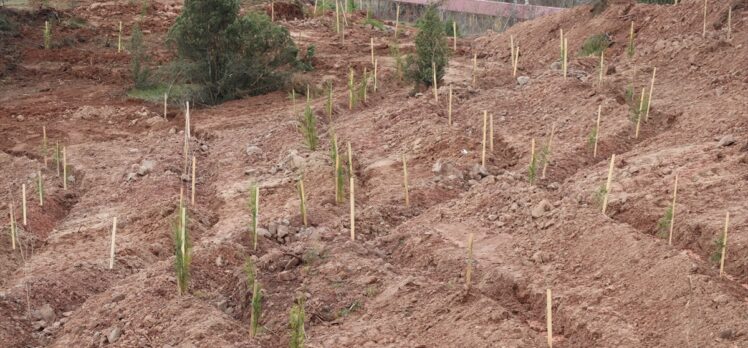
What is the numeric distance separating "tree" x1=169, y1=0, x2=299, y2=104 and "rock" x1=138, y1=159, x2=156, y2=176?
8.25 feet

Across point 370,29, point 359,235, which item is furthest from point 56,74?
point 359,235

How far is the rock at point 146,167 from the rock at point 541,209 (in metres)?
3.51

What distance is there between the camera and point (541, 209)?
706 centimetres

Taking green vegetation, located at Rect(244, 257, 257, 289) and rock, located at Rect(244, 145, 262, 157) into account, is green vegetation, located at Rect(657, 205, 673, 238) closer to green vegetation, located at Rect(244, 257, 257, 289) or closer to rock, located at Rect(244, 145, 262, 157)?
green vegetation, located at Rect(244, 257, 257, 289)

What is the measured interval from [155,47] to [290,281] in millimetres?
8669

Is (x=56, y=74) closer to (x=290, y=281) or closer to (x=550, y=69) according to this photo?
(x=550, y=69)

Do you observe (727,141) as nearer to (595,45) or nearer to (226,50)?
(595,45)

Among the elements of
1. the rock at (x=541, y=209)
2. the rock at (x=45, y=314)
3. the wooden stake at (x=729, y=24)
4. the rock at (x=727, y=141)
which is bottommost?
the rock at (x=45, y=314)

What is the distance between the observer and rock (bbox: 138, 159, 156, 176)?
29.8 feet

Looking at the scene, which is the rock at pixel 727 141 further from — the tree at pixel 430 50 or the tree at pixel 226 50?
the tree at pixel 226 50

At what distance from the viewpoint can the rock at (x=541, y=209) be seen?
7.05 m

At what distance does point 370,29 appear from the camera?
16.0 metres

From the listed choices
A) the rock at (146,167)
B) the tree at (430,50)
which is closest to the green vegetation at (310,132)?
the rock at (146,167)

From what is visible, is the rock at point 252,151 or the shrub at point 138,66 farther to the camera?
the shrub at point 138,66
